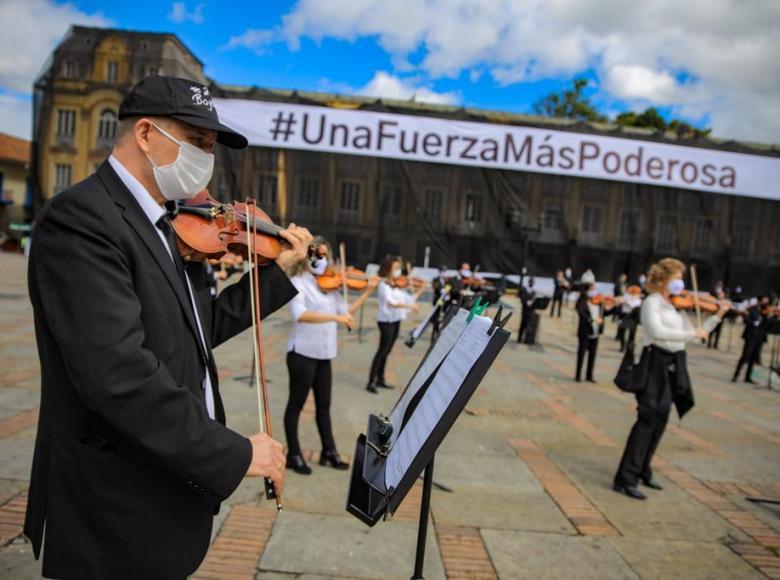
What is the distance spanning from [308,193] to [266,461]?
2613 centimetres

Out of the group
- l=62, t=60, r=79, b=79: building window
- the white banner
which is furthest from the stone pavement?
l=62, t=60, r=79, b=79: building window

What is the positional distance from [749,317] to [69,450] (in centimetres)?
1328

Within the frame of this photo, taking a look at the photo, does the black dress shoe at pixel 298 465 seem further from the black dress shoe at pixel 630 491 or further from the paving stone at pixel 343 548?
the black dress shoe at pixel 630 491

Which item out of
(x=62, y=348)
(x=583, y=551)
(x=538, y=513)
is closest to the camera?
(x=62, y=348)

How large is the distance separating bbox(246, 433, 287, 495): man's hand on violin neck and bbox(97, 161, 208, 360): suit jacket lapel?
0.36m

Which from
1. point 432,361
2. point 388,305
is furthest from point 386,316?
point 432,361

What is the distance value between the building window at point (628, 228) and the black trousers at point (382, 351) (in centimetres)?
2299

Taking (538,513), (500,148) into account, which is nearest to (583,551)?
(538,513)

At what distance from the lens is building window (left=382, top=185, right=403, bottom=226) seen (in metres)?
27.0

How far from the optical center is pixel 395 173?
2730 centimetres

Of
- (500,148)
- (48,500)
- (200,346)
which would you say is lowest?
(48,500)

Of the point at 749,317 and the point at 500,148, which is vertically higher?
the point at 500,148

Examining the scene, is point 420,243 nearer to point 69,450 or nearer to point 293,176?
point 293,176

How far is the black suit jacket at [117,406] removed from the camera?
4.34 feet
